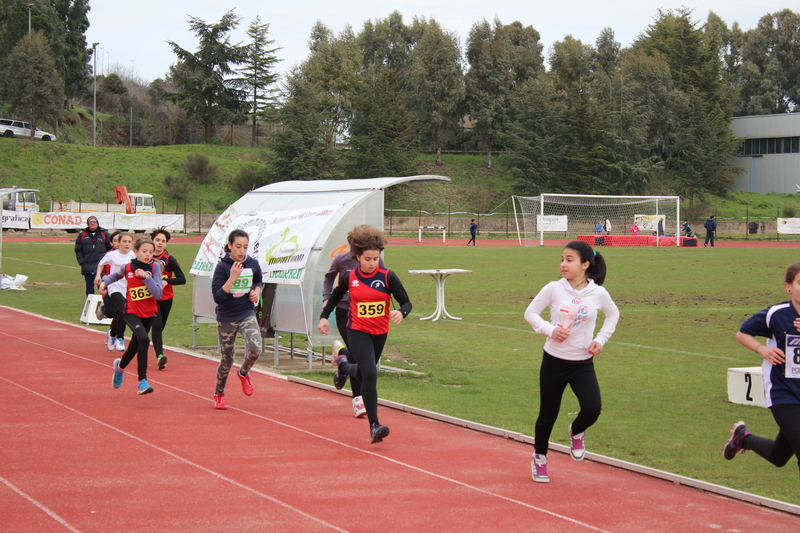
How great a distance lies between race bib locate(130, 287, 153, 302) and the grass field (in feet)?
8.73

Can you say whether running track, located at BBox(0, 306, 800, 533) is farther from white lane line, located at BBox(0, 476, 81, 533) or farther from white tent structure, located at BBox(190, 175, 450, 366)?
white tent structure, located at BBox(190, 175, 450, 366)

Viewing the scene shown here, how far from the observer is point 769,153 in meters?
81.8

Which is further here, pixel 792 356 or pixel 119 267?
pixel 119 267

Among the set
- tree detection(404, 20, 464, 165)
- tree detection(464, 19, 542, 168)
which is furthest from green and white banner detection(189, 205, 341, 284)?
tree detection(404, 20, 464, 165)

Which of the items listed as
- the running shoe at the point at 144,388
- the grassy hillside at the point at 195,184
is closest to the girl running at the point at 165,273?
the running shoe at the point at 144,388

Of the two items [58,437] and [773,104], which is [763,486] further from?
[773,104]

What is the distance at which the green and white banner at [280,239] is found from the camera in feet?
36.3

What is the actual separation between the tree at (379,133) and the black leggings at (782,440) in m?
68.1

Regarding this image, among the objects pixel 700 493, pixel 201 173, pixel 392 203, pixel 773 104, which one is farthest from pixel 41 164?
pixel 773 104

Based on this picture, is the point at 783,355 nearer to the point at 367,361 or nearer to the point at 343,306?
the point at 367,361

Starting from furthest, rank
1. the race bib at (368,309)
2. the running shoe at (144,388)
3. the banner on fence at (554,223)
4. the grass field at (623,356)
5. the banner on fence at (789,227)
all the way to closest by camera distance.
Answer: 1. the banner on fence at (789,227)
2. the banner on fence at (554,223)
3. the running shoe at (144,388)
4. the grass field at (623,356)
5. the race bib at (368,309)

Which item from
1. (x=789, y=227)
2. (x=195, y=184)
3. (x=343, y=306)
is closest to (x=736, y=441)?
(x=343, y=306)

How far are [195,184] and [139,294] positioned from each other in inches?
2555

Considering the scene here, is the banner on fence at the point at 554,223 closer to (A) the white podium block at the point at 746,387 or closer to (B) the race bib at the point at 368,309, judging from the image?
(A) the white podium block at the point at 746,387
